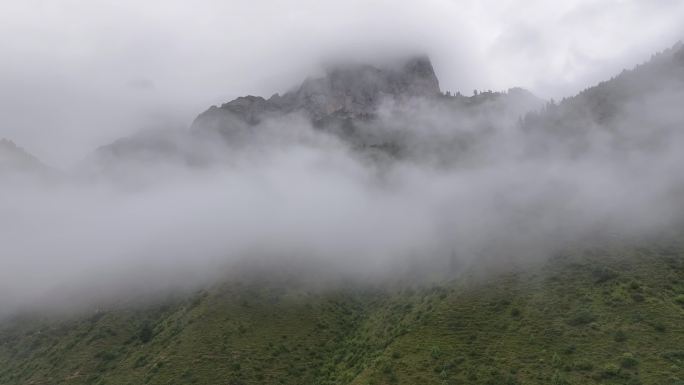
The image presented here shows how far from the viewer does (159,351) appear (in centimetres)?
8681

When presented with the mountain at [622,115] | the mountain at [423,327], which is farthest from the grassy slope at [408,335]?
the mountain at [622,115]

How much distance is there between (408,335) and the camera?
3044 inches

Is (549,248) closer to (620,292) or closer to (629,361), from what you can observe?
(620,292)

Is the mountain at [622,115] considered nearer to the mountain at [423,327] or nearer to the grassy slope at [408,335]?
the mountain at [423,327]

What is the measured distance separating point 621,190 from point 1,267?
215525 mm

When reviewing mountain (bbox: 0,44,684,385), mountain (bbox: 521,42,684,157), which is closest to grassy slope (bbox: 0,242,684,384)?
mountain (bbox: 0,44,684,385)

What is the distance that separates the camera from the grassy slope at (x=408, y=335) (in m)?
61.7

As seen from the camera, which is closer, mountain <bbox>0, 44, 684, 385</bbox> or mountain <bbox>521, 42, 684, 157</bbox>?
mountain <bbox>0, 44, 684, 385</bbox>

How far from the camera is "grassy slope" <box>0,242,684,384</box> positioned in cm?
6169

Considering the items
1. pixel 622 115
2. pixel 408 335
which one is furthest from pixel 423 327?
pixel 622 115

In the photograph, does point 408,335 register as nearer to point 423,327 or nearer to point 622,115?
point 423,327

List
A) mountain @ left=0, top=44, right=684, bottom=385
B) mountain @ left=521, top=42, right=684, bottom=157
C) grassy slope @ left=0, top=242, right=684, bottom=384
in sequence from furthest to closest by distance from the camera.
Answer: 1. mountain @ left=521, top=42, right=684, bottom=157
2. mountain @ left=0, top=44, right=684, bottom=385
3. grassy slope @ left=0, top=242, right=684, bottom=384

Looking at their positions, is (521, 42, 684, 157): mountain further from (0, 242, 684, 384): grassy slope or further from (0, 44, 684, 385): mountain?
(0, 242, 684, 384): grassy slope

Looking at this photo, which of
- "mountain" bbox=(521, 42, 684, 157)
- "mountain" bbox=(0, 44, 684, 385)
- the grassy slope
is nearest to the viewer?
the grassy slope
